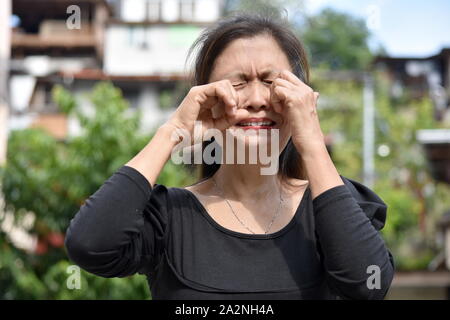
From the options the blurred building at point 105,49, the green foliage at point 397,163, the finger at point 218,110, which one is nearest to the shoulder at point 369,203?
the finger at point 218,110

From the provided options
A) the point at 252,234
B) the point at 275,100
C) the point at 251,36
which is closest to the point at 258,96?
the point at 275,100

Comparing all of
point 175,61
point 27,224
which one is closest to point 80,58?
point 175,61

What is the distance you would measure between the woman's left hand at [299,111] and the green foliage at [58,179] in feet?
18.2

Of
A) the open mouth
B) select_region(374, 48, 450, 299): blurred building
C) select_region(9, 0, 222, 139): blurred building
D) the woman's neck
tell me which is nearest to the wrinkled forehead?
the open mouth

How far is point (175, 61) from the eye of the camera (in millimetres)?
Result: 26359

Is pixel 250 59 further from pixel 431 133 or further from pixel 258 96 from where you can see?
pixel 431 133

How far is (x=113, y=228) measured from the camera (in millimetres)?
1548

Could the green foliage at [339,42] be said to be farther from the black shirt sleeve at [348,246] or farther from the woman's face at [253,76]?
the black shirt sleeve at [348,246]

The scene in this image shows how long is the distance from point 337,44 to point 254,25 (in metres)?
31.8

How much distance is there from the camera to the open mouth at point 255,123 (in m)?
1.67

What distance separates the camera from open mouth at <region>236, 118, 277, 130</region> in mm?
1670

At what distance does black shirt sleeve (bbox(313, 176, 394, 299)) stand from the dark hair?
0.33 meters

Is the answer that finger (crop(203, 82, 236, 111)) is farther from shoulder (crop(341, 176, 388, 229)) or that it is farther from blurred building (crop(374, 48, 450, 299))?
blurred building (crop(374, 48, 450, 299))

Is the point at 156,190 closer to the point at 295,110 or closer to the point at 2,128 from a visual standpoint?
the point at 295,110
